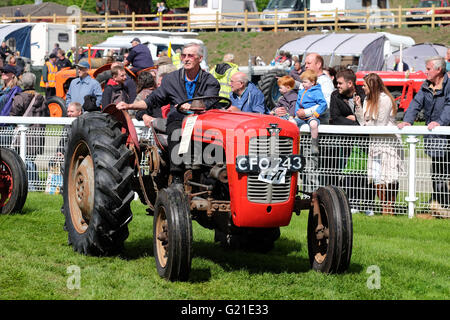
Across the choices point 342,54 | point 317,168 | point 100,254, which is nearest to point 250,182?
point 100,254

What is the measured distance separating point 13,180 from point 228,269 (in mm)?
3765

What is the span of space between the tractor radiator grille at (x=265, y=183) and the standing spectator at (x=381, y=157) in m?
4.08

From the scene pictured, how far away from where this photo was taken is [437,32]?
41.1m

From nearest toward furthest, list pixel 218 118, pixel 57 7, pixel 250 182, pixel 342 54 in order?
pixel 250 182 < pixel 218 118 < pixel 342 54 < pixel 57 7

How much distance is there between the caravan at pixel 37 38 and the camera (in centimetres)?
3916

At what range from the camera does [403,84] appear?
74.7 feet

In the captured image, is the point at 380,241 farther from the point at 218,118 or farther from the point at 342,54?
the point at 342,54

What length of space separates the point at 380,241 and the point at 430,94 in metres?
2.79

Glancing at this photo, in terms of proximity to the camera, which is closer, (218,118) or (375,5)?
(218,118)

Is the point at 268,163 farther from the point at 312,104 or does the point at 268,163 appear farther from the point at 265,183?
the point at 312,104

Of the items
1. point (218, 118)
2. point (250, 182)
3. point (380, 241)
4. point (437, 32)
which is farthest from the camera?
point (437, 32)

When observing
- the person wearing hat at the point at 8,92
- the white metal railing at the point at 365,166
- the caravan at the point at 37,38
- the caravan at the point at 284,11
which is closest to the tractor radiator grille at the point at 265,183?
the white metal railing at the point at 365,166

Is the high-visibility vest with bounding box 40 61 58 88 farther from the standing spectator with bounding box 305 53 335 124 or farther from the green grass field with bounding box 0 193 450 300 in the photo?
the green grass field with bounding box 0 193 450 300
